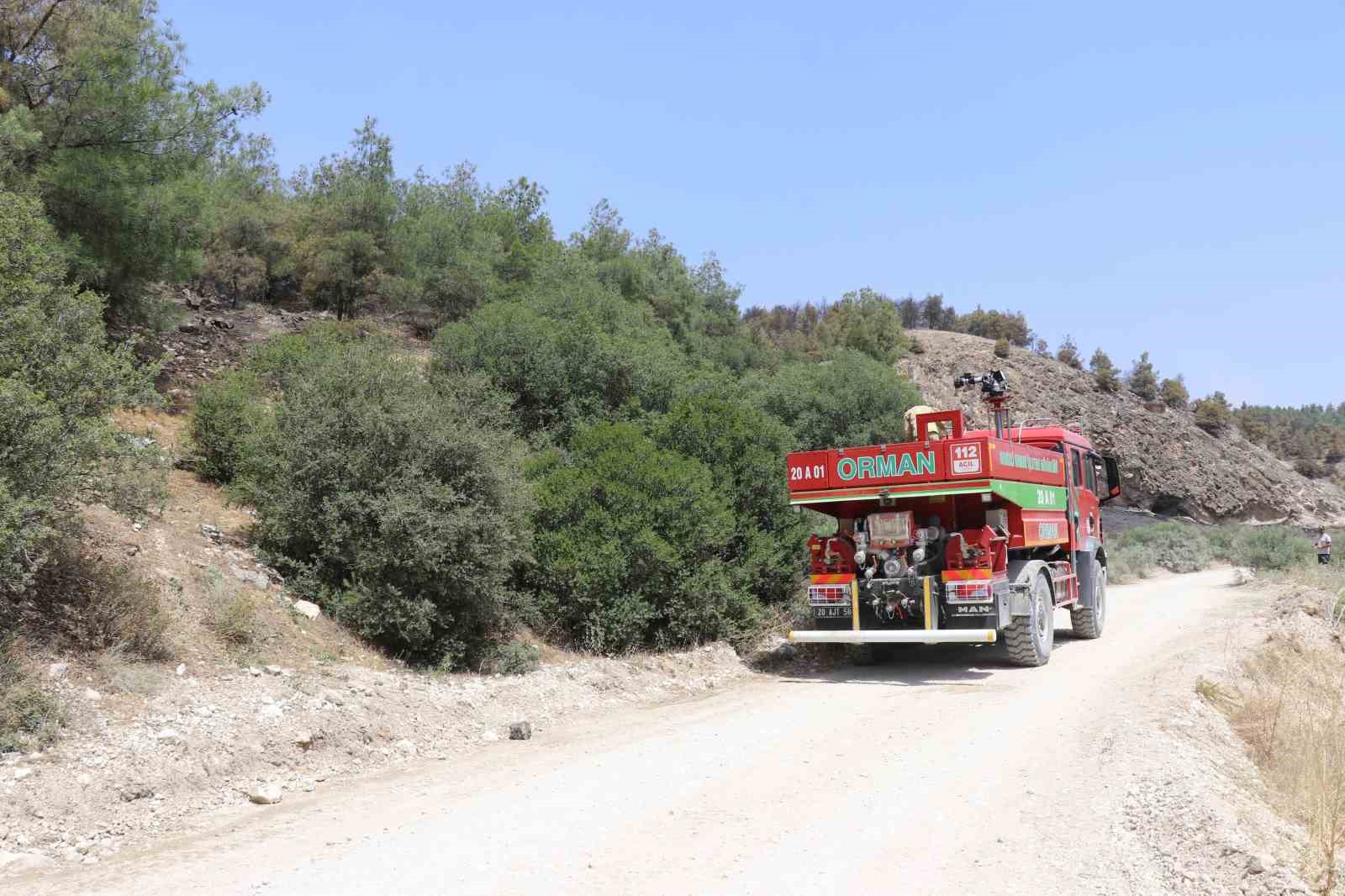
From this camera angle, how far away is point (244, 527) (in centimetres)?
1340

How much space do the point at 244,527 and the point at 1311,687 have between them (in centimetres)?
1454

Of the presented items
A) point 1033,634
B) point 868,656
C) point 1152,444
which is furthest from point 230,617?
point 1152,444

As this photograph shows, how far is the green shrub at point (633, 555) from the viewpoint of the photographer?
1367cm

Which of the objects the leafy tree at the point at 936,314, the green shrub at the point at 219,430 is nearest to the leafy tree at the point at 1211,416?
the leafy tree at the point at 936,314

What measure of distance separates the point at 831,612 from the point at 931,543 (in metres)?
1.75

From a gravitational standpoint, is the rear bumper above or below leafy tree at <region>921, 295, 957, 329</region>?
below

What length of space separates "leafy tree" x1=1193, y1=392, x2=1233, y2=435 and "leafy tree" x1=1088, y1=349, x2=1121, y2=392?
6.52 m

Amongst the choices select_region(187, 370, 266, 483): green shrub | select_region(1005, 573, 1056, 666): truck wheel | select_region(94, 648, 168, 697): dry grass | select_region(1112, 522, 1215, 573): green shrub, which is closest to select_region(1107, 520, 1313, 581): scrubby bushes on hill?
select_region(1112, 522, 1215, 573): green shrub

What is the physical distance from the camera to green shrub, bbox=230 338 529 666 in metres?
11.3

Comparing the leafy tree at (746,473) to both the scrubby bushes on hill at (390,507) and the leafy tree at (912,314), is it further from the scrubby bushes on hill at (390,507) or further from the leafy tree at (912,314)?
the leafy tree at (912,314)

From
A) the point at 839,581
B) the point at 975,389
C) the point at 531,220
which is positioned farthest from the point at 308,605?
the point at 975,389

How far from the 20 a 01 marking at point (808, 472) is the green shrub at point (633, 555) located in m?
2.07

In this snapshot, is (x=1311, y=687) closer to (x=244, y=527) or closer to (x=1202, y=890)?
(x=1202, y=890)

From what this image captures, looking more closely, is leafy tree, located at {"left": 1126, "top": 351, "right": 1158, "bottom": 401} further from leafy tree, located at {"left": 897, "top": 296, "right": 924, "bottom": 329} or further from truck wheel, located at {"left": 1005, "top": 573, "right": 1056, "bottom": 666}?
truck wheel, located at {"left": 1005, "top": 573, "right": 1056, "bottom": 666}
